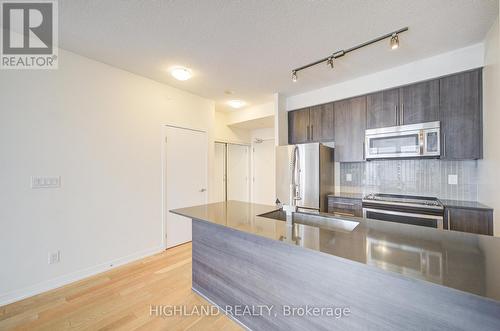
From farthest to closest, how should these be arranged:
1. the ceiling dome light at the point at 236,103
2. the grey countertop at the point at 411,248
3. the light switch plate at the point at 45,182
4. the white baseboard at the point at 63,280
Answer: the ceiling dome light at the point at 236,103 → the light switch plate at the point at 45,182 → the white baseboard at the point at 63,280 → the grey countertop at the point at 411,248

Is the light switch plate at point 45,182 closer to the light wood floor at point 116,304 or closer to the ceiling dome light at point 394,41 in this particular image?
the light wood floor at point 116,304

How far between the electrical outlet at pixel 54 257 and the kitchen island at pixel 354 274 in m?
1.64

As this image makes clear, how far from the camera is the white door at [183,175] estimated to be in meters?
3.38

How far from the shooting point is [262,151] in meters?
5.49

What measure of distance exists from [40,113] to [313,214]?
3054 millimetres

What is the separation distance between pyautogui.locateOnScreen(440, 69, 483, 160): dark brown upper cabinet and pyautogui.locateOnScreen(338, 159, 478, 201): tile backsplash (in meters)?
0.34

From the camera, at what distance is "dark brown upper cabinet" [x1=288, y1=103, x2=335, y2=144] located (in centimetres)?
346

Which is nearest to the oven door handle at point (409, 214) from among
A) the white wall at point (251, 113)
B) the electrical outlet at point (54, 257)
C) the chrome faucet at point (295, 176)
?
the chrome faucet at point (295, 176)

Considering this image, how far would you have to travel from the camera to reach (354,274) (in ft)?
3.67

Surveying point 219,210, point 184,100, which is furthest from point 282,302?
point 184,100

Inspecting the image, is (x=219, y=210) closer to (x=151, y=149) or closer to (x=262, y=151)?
(x=151, y=149)

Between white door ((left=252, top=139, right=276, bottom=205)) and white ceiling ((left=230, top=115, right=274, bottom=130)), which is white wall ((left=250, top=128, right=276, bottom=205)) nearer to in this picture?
white door ((left=252, top=139, right=276, bottom=205))

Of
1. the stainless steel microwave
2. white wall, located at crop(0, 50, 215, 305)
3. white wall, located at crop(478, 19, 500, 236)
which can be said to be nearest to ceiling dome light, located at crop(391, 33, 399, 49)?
white wall, located at crop(478, 19, 500, 236)

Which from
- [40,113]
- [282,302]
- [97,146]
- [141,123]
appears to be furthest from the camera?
[141,123]
